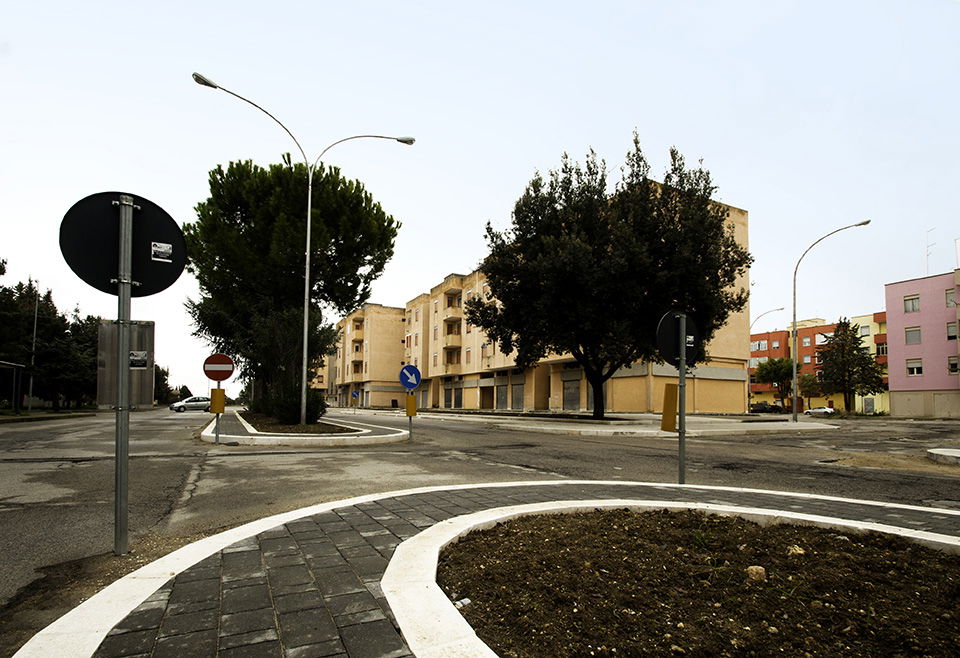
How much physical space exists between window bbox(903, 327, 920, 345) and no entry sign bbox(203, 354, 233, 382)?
56.6 m

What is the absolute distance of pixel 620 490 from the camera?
584 cm

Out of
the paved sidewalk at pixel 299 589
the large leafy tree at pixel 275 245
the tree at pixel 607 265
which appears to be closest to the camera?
the paved sidewalk at pixel 299 589

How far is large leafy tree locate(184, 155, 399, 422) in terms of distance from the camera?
23.7 m

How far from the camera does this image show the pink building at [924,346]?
4606 cm

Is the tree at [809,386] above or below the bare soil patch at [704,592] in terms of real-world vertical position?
below

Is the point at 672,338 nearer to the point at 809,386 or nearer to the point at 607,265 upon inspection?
the point at 607,265

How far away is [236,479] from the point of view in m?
7.70

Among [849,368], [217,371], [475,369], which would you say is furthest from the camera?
[475,369]

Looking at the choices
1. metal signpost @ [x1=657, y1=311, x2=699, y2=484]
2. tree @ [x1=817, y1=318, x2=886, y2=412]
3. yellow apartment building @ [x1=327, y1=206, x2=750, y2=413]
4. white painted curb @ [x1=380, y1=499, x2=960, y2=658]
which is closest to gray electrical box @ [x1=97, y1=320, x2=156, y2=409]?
white painted curb @ [x1=380, y1=499, x2=960, y2=658]

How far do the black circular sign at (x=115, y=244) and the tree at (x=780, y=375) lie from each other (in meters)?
77.8

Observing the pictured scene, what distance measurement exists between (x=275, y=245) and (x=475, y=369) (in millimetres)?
34091

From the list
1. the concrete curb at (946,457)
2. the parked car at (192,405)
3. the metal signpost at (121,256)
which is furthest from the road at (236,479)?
the parked car at (192,405)

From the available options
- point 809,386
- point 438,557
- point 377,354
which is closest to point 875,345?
point 809,386

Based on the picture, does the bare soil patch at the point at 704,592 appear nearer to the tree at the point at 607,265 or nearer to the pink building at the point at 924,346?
the tree at the point at 607,265
